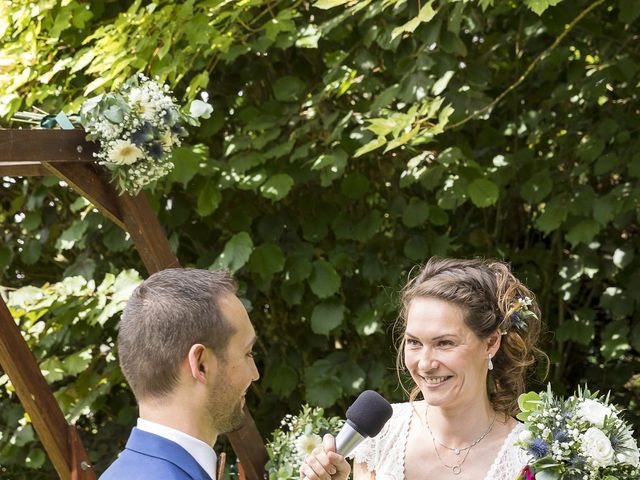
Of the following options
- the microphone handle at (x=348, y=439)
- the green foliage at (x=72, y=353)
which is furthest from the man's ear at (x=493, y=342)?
the green foliage at (x=72, y=353)

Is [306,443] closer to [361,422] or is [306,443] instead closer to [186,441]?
[361,422]

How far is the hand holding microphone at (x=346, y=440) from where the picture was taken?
228cm

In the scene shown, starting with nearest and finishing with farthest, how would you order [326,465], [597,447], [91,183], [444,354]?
1. [326,465]
2. [597,447]
3. [444,354]
4. [91,183]

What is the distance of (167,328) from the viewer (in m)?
2.15

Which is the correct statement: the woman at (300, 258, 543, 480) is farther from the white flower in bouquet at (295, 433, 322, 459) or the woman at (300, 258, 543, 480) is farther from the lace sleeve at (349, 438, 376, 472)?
the white flower in bouquet at (295, 433, 322, 459)

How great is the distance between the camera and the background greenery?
4430 mm

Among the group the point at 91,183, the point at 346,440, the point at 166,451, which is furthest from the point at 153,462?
the point at 91,183

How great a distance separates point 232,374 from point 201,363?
0.26 feet

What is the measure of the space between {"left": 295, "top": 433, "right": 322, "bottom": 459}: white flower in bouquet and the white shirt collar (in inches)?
74.3

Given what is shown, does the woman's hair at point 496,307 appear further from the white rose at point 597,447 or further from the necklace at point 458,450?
the white rose at point 597,447

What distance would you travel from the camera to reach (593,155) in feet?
15.4

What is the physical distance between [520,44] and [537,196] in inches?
34.1

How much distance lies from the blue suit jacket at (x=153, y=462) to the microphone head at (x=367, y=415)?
0.48 m

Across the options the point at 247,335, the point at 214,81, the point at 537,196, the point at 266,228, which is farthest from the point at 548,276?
the point at 247,335
